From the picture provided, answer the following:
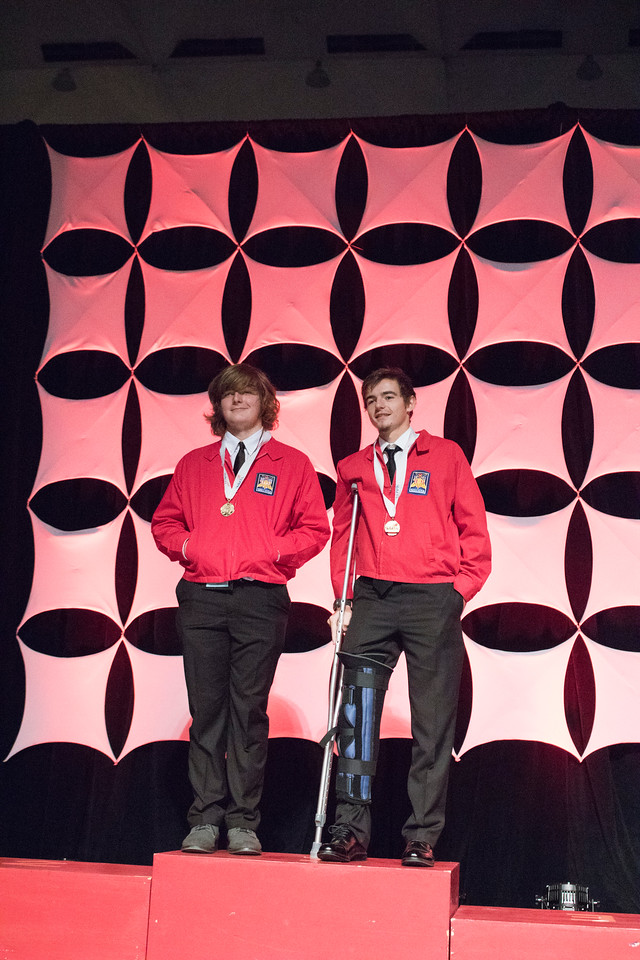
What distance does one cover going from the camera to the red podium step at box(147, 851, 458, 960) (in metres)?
2.58

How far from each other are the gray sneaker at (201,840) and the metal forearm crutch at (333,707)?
0.31 metres

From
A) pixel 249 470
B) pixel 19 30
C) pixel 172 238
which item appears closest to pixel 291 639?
pixel 249 470

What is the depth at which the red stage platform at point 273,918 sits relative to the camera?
2545 millimetres

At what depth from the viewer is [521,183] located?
434cm

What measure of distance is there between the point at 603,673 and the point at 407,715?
81cm

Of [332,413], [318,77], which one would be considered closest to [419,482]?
[332,413]

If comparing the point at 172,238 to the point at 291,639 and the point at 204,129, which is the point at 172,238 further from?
the point at 291,639

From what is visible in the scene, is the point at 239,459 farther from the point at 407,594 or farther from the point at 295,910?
the point at 295,910

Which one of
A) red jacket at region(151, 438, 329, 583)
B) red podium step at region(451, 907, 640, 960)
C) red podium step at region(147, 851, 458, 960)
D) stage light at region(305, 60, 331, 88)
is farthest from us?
stage light at region(305, 60, 331, 88)

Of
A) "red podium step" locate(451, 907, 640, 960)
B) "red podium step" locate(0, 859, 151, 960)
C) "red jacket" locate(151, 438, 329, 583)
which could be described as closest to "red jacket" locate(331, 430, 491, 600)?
"red jacket" locate(151, 438, 329, 583)

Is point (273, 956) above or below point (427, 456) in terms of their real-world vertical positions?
below

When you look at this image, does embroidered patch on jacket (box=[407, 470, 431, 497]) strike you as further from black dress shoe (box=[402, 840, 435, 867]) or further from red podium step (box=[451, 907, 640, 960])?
red podium step (box=[451, 907, 640, 960])

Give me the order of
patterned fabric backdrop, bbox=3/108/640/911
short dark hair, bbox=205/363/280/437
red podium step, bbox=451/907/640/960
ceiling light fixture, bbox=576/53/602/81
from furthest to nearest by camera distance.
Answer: ceiling light fixture, bbox=576/53/602/81, patterned fabric backdrop, bbox=3/108/640/911, short dark hair, bbox=205/363/280/437, red podium step, bbox=451/907/640/960

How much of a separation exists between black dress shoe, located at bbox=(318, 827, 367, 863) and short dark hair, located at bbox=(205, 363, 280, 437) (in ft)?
4.74
